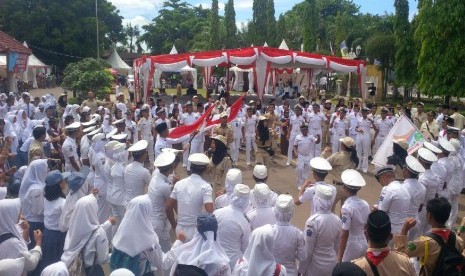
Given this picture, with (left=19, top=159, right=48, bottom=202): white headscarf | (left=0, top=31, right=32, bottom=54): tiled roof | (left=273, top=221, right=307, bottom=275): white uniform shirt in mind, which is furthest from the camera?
(left=0, top=31, right=32, bottom=54): tiled roof

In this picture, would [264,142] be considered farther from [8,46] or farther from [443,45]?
[443,45]

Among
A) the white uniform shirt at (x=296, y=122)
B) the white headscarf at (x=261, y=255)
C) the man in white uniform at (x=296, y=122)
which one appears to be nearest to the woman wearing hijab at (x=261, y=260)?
Answer: the white headscarf at (x=261, y=255)

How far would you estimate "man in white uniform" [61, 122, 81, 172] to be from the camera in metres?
8.98

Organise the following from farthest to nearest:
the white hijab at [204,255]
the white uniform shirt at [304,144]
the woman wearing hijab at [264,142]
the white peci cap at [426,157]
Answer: the woman wearing hijab at [264,142]
the white uniform shirt at [304,144]
the white peci cap at [426,157]
the white hijab at [204,255]

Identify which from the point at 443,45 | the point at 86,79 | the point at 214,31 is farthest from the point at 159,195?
the point at 214,31

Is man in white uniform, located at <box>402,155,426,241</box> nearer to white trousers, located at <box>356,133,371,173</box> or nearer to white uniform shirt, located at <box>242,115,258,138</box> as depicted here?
white trousers, located at <box>356,133,371,173</box>

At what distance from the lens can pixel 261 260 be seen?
13.9 ft

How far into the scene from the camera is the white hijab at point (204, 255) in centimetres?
427

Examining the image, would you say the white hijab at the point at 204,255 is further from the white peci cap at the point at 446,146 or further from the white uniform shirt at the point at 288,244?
the white peci cap at the point at 446,146

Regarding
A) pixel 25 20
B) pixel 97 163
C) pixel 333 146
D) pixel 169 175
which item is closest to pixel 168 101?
pixel 333 146

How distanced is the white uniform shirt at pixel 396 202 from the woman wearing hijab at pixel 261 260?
2.25m

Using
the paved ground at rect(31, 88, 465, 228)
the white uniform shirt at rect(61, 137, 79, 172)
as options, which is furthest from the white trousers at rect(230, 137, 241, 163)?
the white uniform shirt at rect(61, 137, 79, 172)

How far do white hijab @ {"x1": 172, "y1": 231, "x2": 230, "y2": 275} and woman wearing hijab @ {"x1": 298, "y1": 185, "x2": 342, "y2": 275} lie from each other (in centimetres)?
119

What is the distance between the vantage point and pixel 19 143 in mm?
12273
